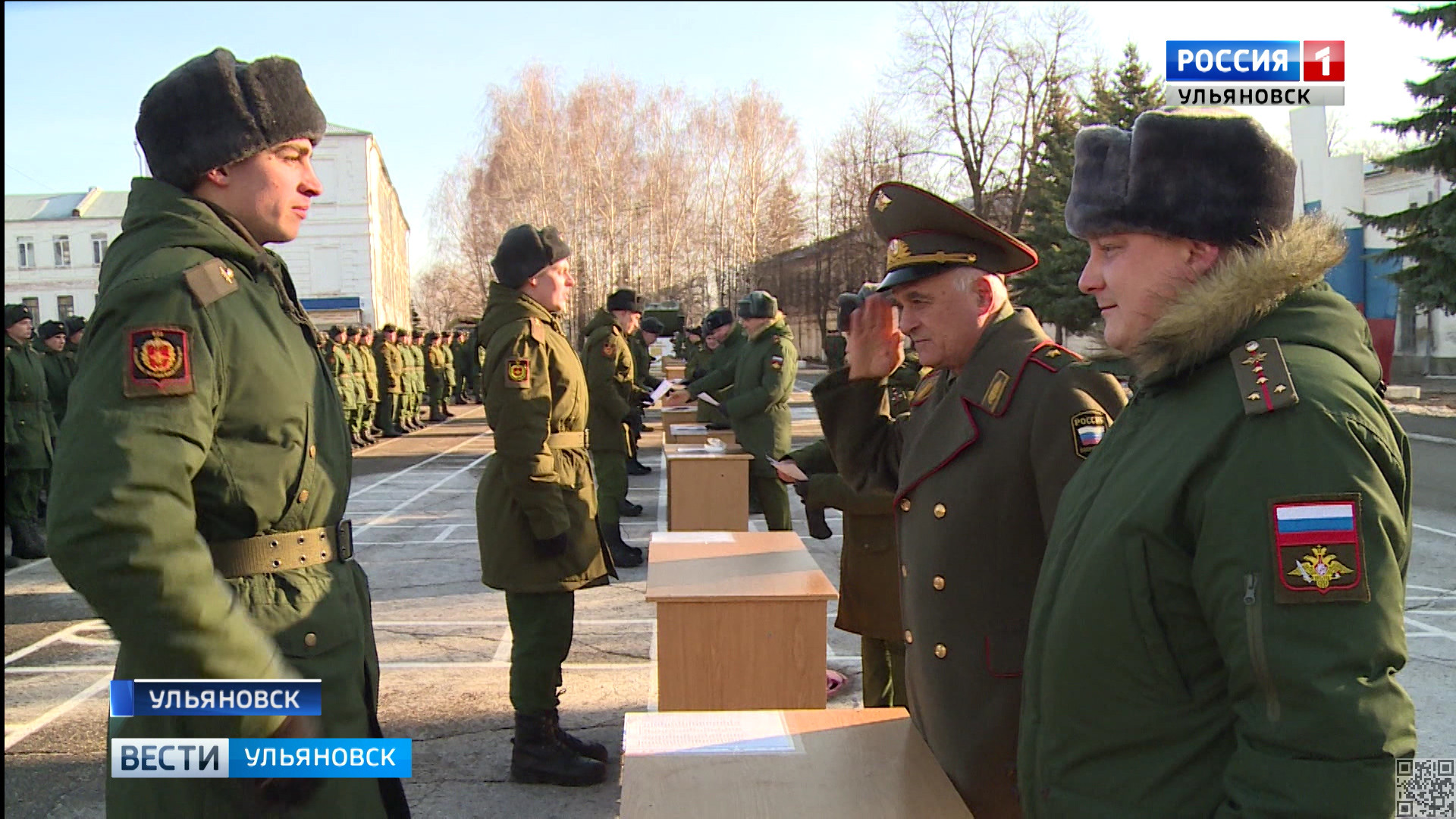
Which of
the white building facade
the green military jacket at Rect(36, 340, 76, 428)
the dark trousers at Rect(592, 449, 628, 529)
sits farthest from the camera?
the white building facade

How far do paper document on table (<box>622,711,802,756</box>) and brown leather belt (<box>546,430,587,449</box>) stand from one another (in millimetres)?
2164

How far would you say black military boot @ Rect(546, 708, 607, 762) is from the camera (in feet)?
14.3

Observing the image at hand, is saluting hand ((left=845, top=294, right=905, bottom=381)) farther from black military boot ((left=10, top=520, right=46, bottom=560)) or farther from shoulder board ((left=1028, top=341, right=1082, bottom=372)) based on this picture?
black military boot ((left=10, top=520, right=46, bottom=560))

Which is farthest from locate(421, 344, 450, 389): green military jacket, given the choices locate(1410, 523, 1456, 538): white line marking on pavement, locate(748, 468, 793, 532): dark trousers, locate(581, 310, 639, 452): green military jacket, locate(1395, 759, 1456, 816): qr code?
locate(1395, 759, 1456, 816): qr code

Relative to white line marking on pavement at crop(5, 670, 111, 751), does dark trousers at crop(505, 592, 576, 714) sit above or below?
above

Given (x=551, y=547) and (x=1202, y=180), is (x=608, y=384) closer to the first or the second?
(x=551, y=547)

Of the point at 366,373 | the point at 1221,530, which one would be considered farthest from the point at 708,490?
the point at 366,373

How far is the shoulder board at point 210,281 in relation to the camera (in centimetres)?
190

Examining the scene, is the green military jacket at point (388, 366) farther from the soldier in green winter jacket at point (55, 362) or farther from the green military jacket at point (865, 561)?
the green military jacket at point (865, 561)

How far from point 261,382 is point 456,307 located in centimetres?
6294

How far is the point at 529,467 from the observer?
4.16m

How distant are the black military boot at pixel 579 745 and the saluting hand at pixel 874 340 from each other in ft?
6.82

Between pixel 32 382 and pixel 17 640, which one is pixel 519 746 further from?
pixel 32 382

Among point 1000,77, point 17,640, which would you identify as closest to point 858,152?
point 1000,77
